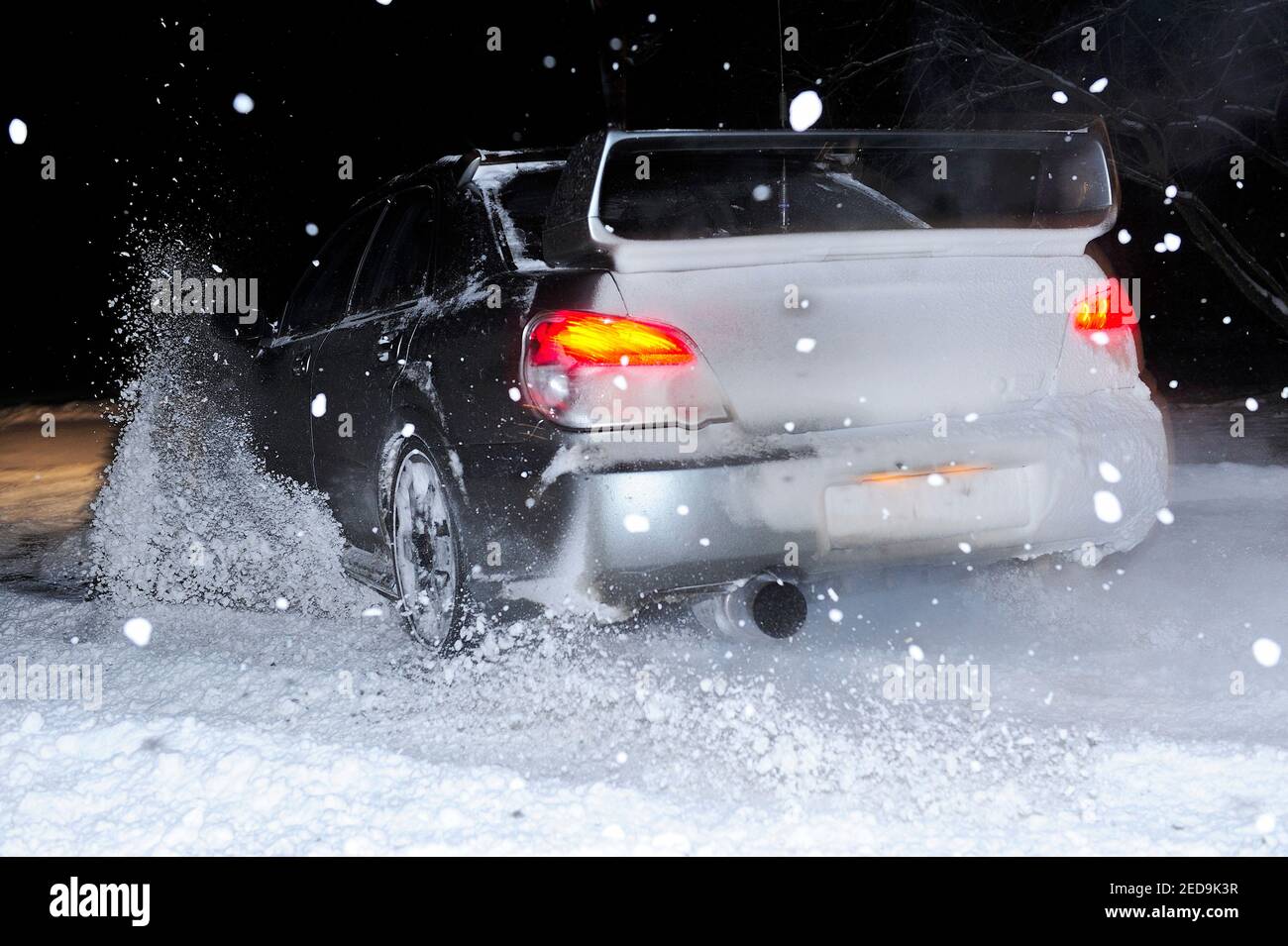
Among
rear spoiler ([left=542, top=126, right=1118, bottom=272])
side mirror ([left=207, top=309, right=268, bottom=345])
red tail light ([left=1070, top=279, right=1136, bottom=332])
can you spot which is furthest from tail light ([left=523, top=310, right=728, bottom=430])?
side mirror ([left=207, top=309, right=268, bottom=345])

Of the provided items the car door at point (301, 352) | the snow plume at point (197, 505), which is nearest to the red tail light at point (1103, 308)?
the car door at point (301, 352)

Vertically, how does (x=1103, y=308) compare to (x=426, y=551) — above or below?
above

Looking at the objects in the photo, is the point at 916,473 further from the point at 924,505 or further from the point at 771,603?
the point at 771,603

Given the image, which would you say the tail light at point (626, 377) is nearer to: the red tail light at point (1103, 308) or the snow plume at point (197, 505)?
the red tail light at point (1103, 308)

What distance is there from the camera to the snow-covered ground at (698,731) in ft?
8.18

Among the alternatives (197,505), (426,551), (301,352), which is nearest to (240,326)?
(301,352)

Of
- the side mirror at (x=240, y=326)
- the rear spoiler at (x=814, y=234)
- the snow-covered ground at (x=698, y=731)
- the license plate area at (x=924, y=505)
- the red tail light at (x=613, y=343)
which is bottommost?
the snow-covered ground at (x=698, y=731)

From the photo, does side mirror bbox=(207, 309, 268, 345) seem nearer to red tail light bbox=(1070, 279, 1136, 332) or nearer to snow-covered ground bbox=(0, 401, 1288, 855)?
snow-covered ground bbox=(0, 401, 1288, 855)

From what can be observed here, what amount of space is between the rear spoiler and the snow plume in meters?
2.07

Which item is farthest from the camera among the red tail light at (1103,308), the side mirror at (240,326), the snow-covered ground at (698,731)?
the side mirror at (240,326)

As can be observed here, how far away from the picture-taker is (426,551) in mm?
3777

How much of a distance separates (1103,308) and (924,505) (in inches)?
33.4

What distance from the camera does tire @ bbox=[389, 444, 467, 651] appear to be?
136 inches

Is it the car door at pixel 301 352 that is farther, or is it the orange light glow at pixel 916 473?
the car door at pixel 301 352
